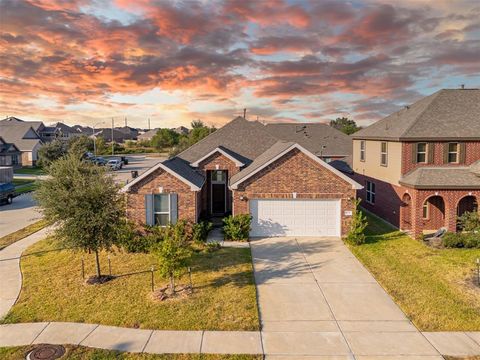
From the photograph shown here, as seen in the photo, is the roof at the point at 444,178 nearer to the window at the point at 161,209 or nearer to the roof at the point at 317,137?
the window at the point at 161,209

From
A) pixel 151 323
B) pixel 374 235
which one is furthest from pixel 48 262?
pixel 374 235

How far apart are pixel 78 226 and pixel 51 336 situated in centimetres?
452

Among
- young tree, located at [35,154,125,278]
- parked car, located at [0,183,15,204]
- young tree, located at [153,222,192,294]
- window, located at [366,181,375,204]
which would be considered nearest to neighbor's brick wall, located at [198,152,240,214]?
window, located at [366,181,375,204]

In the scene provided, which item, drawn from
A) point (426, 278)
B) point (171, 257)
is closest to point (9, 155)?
point (171, 257)

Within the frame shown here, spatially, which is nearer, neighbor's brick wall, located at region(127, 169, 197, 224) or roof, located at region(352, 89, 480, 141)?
neighbor's brick wall, located at region(127, 169, 197, 224)

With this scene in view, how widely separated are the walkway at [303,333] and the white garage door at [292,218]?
6383 millimetres

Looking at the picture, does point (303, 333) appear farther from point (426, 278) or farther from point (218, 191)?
point (218, 191)

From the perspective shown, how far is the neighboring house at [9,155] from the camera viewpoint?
5950cm

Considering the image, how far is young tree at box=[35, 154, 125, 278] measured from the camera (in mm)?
14242

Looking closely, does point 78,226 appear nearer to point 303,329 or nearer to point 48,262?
point 48,262

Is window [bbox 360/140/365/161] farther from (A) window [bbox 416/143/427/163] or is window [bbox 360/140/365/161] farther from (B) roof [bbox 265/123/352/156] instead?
(B) roof [bbox 265/123/352/156]

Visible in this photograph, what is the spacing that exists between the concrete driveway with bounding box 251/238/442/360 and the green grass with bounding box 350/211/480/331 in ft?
1.73

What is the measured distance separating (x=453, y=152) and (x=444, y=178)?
2.35m

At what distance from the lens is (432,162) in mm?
22062
